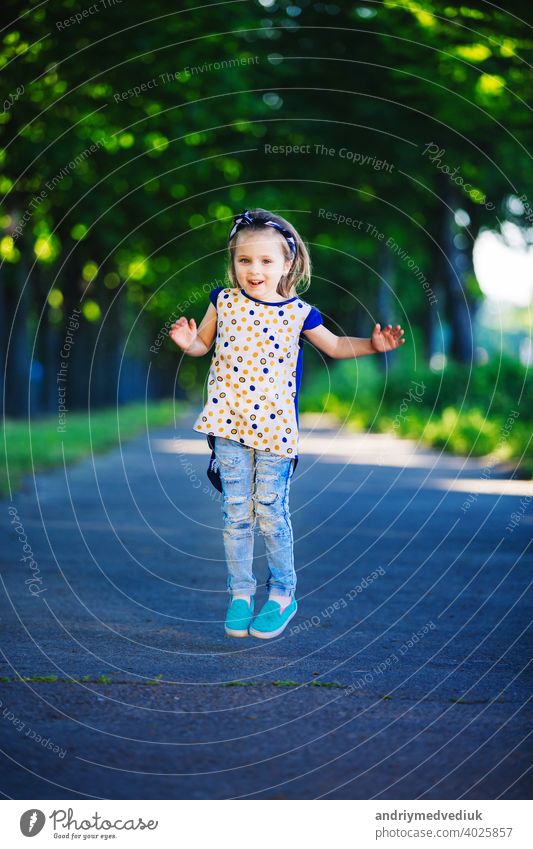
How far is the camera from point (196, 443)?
86.1 feet

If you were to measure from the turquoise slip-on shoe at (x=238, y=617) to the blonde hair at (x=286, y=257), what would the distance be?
1.29 meters

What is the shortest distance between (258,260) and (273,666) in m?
1.59

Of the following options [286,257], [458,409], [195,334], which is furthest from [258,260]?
[458,409]

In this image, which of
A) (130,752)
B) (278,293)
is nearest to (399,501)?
(278,293)

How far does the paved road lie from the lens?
369 centimetres

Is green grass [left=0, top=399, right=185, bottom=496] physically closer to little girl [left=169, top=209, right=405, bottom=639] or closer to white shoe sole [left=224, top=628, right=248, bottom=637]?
white shoe sole [left=224, top=628, right=248, bottom=637]

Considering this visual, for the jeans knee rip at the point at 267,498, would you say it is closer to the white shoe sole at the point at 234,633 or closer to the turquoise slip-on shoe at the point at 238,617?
the turquoise slip-on shoe at the point at 238,617

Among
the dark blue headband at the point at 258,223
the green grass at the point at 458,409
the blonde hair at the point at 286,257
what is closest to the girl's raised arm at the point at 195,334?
the blonde hair at the point at 286,257

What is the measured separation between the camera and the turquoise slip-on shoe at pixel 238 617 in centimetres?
563

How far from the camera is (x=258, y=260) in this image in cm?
539

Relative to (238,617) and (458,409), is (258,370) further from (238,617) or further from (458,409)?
(458,409)

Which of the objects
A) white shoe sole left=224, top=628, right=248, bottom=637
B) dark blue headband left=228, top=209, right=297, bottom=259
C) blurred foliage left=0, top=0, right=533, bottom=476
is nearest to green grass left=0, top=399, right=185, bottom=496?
blurred foliage left=0, top=0, right=533, bottom=476
